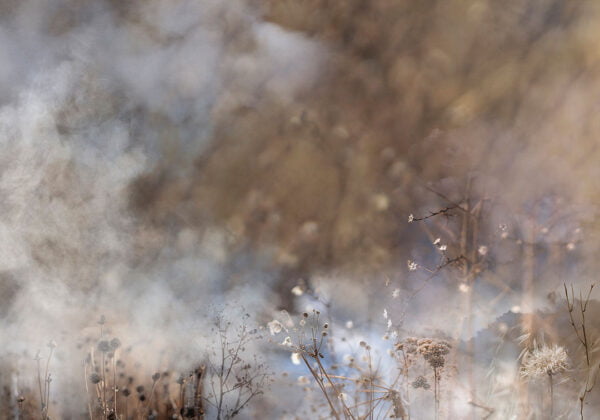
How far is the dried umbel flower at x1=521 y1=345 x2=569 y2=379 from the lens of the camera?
161 centimetres

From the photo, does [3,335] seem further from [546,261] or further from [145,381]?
[546,261]

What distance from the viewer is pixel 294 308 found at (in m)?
1.80

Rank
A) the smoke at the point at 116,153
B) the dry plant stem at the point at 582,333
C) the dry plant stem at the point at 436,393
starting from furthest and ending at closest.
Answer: the smoke at the point at 116,153
the dry plant stem at the point at 436,393
the dry plant stem at the point at 582,333

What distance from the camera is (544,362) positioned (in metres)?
1.61

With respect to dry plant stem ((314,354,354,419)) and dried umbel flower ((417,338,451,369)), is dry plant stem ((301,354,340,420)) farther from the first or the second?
dried umbel flower ((417,338,451,369))

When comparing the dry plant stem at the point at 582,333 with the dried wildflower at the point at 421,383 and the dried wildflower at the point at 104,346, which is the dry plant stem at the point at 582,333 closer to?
the dried wildflower at the point at 421,383

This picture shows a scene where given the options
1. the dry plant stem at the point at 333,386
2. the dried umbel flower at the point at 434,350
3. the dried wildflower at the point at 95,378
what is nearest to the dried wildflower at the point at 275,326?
the dry plant stem at the point at 333,386

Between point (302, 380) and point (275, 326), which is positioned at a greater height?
point (275, 326)

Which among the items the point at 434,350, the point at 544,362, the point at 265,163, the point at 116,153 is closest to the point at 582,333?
the point at 544,362

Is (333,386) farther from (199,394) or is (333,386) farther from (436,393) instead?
(199,394)

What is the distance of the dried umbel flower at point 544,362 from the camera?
1606mm

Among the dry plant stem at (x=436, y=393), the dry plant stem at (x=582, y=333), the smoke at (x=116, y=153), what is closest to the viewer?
the dry plant stem at (x=582, y=333)

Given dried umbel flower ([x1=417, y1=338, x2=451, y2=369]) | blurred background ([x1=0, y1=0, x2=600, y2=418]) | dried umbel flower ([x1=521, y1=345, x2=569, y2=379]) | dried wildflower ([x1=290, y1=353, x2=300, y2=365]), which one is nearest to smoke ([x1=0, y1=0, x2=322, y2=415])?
blurred background ([x1=0, y1=0, x2=600, y2=418])

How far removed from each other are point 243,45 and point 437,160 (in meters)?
0.69
